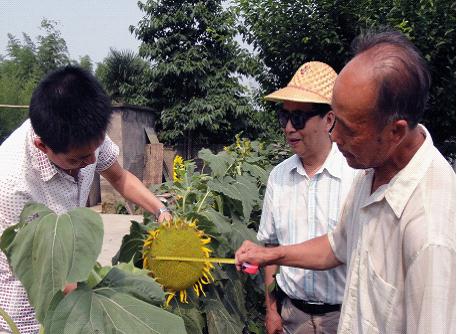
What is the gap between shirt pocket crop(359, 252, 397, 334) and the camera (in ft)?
3.76

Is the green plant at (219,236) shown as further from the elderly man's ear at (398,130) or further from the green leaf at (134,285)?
the elderly man's ear at (398,130)

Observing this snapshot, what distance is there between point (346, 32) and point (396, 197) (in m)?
5.46

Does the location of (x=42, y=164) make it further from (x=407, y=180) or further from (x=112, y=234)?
(x=112, y=234)

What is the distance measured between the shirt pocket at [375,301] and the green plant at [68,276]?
1.35 ft

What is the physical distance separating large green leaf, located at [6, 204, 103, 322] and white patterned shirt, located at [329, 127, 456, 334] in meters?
0.57

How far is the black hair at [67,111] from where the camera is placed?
133 centimetres

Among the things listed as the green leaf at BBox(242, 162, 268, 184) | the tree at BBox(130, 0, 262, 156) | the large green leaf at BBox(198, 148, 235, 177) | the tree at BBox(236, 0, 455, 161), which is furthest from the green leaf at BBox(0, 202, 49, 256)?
the tree at BBox(130, 0, 262, 156)

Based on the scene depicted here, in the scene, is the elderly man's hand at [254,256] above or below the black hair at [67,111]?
below

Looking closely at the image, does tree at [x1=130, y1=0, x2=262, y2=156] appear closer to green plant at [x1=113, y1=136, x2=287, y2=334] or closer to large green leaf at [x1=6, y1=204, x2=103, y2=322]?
green plant at [x1=113, y1=136, x2=287, y2=334]

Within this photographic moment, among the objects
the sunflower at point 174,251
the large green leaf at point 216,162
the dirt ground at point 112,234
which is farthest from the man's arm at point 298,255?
the dirt ground at point 112,234

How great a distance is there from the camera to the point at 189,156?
12.6 meters

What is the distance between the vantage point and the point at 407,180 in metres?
1.14

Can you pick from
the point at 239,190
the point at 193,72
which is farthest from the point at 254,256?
the point at 193,72

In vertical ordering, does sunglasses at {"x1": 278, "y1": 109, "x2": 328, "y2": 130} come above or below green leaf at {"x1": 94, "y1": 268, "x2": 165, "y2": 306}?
above
